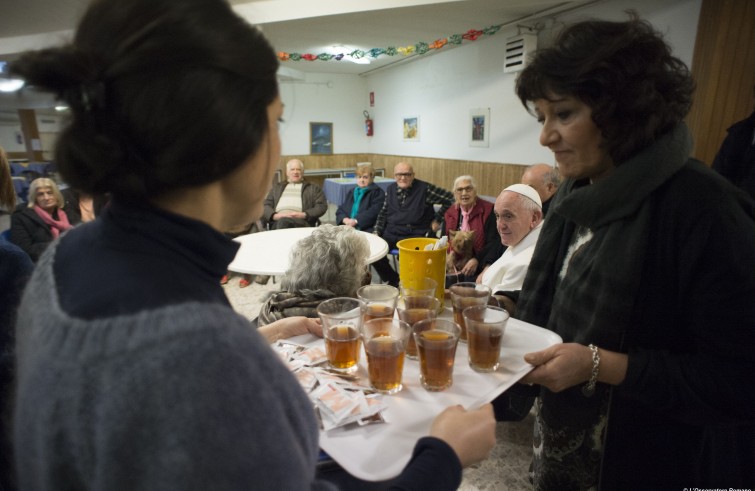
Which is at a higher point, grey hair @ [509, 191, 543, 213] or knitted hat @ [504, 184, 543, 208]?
knitted hat @ [504, 184, 543, 208]

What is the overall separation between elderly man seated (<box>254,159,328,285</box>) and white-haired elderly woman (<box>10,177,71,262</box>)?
2054 millimetres

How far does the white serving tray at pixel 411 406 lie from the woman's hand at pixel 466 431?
2.0 inches

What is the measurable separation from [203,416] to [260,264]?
2.48m

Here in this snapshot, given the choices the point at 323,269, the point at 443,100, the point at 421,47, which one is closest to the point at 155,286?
the point at 323,269

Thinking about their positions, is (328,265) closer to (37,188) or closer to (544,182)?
(544,182)

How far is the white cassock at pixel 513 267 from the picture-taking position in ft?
7.21

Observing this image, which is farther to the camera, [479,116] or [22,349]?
[479,116]

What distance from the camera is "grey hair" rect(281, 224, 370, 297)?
178cm

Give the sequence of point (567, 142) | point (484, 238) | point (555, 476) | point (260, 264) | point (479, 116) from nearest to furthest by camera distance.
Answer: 1. point (567, 142)
2. point (555, 476)
3. point (260, 264)
4. point (484, 238)
5. point (479, 116)

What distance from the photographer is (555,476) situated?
4.06ft

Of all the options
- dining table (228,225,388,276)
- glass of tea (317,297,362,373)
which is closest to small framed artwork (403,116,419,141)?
dining table (228,225,388,276)

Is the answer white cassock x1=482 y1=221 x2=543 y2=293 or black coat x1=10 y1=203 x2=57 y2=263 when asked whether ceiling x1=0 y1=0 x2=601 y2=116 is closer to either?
black coat x1=10 y1=203 x2=57 y2=263

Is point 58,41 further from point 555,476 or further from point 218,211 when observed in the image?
point 555,476

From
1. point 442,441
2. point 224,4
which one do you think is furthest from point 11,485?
point 224,4
